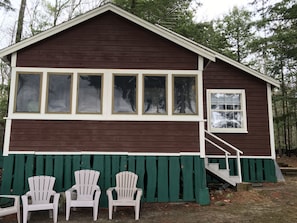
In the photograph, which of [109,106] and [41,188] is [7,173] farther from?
[109,106]

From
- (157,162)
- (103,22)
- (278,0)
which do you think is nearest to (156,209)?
(157,162)

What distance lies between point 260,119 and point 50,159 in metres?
6.63

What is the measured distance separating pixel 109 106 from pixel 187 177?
247cm

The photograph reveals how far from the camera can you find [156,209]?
230 inches

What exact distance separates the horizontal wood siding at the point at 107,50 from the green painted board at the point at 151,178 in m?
2.26

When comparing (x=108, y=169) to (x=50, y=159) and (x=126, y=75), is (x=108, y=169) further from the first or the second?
(x=126, y=75)

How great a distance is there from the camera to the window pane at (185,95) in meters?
6.45

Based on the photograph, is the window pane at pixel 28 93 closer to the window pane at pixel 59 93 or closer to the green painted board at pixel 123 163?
the window pane at pixel 59 93

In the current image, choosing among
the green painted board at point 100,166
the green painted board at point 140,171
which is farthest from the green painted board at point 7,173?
the green painted board at point 140,171

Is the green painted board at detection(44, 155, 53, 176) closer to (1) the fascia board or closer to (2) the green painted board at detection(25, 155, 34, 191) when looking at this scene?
(2) the green painted board at detection(25, 155, 34, 191)

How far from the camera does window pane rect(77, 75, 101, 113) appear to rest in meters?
6.37

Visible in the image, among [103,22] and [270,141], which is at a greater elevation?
[103,22]

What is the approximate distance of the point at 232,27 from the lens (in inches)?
784

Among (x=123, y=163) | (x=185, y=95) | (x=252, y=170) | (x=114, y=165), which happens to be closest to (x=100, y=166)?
(x=114, y=165)
